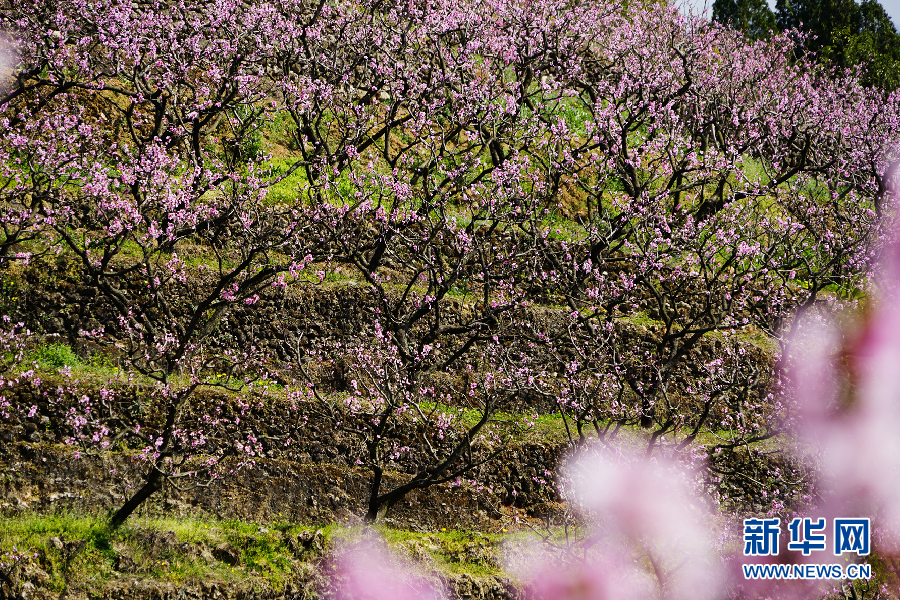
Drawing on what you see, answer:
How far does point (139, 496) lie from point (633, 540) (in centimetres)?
915

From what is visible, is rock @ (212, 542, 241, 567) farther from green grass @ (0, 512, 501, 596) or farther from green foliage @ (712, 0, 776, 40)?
green foliage @ (712, 0, 776, 40)

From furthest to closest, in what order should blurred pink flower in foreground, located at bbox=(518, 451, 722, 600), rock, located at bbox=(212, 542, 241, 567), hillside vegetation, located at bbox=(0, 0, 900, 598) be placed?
hillside vegetation, located at bbox=(0, 0, 900, 598)
blurred pink flower in foreground, located at bbox=(518, 451, 722, 600)
rock, located at bbox=(212, 542, 241, 567)

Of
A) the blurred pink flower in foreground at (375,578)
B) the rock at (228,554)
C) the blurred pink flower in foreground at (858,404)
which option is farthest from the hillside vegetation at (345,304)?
the blurred pink flower in foreground at (858,404)

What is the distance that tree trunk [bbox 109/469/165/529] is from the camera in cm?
1123

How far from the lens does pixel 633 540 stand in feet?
42.3

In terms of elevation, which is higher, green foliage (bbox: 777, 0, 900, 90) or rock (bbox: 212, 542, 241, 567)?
green foliage (bbox: 777, 0, 900, 90)

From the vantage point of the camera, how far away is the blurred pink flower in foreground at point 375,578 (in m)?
11.2

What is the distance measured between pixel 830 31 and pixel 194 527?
4112cm

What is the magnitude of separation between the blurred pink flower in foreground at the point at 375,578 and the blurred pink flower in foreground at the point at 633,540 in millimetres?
2064

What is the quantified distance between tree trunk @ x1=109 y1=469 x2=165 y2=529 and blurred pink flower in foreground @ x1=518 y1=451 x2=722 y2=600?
6.74 m

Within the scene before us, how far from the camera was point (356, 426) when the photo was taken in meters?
15.2

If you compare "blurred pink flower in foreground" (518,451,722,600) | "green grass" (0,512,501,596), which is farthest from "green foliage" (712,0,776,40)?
"green grass" (0,512,501,596)

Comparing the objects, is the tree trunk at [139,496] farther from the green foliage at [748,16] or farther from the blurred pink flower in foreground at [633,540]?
the green foliage at [748,16]

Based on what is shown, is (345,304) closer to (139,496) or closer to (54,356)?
(54,356)
